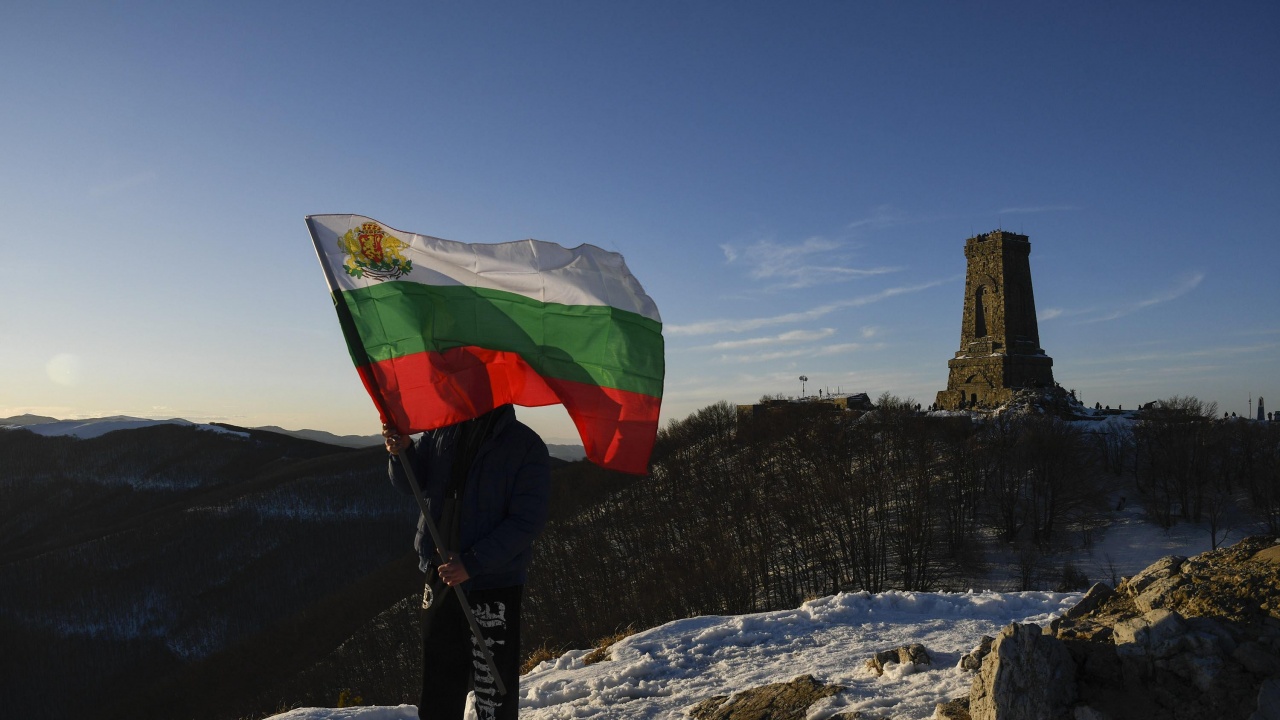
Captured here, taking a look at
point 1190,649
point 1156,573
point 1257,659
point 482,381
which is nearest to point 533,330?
point 482,381

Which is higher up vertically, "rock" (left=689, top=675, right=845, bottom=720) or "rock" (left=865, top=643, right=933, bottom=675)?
"rock" (left=865, top=643, right=933, bottom=675)

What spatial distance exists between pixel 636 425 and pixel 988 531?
45322 mm

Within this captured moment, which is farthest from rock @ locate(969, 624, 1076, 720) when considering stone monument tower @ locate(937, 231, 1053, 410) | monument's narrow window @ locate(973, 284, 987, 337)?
monument's narrow window @ locate(973, 284, 987, 337)

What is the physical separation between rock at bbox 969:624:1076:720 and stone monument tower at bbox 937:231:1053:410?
54779mm

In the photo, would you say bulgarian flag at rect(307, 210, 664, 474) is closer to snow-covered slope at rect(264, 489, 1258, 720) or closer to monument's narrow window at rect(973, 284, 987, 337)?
snow-covered slope at rect(264, 489, 1258, 720)

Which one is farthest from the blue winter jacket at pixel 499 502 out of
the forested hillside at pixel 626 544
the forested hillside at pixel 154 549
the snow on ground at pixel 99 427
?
the snow on ground at pixel 99 427

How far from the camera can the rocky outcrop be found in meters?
3.61

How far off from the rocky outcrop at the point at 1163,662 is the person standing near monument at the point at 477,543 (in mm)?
2460

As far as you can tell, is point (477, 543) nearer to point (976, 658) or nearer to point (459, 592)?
point (459, 592)

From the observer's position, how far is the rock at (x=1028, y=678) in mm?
3799

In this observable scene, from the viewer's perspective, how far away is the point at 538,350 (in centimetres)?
532

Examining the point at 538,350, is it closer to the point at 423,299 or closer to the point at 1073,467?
the point at 423,299

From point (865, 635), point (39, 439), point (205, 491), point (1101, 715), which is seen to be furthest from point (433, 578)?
point (39, 439)

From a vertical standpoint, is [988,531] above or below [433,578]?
below
